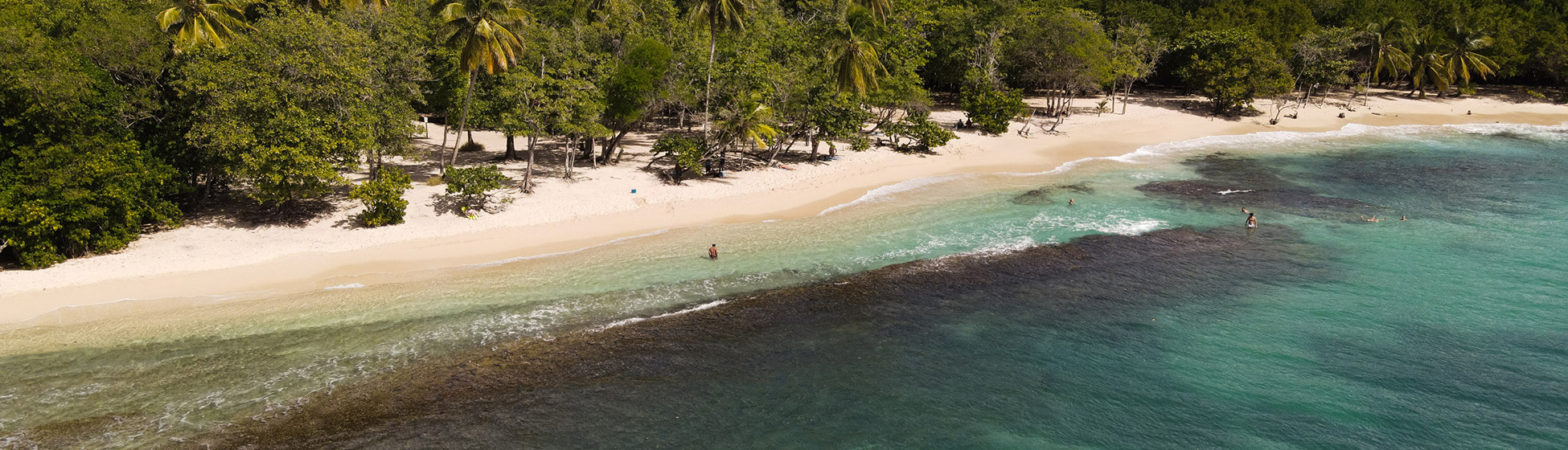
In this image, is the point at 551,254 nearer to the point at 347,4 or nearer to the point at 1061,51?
the point at 347,4

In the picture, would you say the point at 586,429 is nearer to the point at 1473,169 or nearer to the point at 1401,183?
the point at 1401,183

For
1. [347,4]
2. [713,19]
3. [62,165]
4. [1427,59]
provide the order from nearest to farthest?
[62,165], [713,19], [347,4], [1427,59]

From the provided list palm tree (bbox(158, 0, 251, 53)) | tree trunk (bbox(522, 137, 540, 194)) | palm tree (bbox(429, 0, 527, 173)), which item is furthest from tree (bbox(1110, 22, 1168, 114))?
palm tree (bbox(158, 0, 251, 53))

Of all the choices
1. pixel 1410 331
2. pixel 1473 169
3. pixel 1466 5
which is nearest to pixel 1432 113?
pixel 1466 5

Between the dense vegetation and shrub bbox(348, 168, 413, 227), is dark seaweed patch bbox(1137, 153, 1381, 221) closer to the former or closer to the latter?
the dense vegetation

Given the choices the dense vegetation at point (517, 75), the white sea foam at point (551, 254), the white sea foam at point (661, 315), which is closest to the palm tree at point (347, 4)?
the dense vegetation at point (517, 75)

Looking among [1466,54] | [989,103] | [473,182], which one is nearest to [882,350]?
[473,182]
